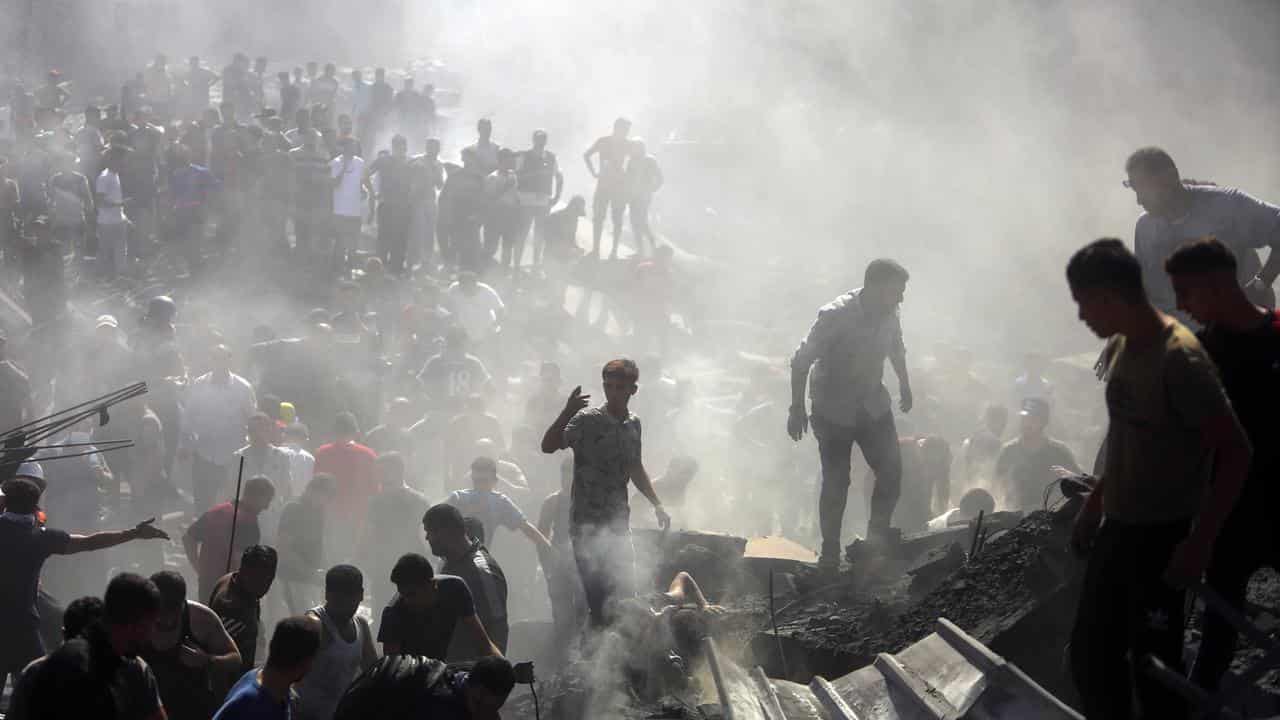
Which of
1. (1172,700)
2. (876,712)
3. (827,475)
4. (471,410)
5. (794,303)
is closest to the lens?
(1172,700)

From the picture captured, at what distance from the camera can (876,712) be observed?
511cm

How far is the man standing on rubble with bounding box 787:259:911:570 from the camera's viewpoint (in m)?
7.29

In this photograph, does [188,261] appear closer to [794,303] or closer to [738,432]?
[738,432]

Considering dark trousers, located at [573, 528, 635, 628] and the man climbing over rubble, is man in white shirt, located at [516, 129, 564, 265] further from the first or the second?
the man climbing over rubble

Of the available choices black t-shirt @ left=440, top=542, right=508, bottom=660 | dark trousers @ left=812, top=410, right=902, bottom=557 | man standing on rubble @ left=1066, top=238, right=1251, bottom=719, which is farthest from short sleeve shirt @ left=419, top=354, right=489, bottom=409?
man standing on rubble @ left=1066, top=238, right=1251, bottom=719

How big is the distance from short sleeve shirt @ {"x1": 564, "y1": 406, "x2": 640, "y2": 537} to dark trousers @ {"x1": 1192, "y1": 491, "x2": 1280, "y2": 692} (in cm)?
315

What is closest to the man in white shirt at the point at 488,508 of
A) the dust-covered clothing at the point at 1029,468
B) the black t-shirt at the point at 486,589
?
the black t-shirt at the point at 486,589

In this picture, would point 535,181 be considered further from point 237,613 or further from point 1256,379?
point 1256,379

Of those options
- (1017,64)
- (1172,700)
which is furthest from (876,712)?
(1017,64)

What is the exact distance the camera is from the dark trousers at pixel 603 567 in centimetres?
633

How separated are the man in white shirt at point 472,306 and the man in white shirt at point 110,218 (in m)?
4.14

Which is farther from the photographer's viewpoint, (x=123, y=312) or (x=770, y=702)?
(x=123, y=312)

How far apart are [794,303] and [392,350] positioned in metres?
8.81

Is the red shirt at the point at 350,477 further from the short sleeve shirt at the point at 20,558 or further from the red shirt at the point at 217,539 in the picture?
the short sleeve shirt at the point at 20,558
